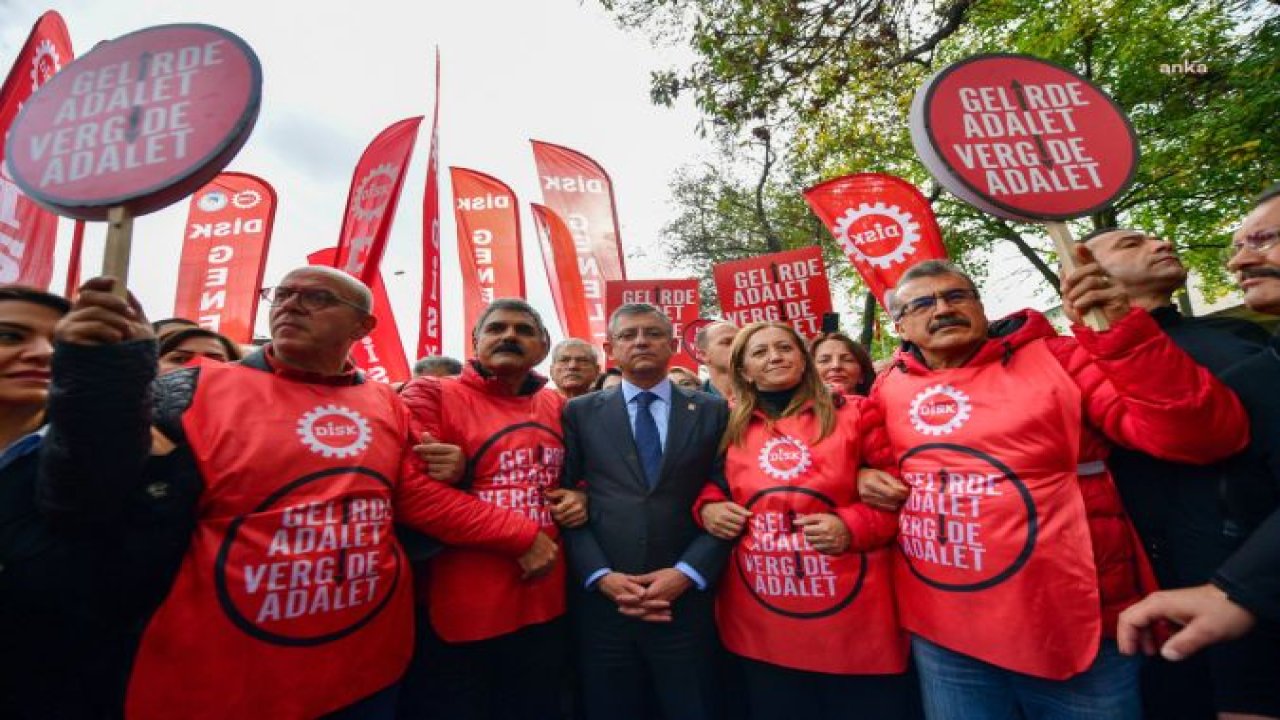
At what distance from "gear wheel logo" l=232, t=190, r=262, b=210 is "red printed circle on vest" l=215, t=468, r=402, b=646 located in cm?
602

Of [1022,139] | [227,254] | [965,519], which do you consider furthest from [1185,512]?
[227,254]

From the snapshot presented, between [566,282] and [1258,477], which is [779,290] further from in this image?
[1258,477]

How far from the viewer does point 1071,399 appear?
76.0 inches

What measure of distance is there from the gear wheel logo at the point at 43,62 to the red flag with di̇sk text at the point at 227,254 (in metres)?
2.61

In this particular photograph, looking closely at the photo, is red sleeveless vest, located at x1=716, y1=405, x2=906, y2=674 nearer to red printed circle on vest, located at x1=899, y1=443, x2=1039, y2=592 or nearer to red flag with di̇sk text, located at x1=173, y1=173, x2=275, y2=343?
red printed circle on vest, located at x1=899, y1=443, x2=1039, y2=592

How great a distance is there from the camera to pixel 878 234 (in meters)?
5.76

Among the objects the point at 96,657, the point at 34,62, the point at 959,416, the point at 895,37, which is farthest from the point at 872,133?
the point at 96,657

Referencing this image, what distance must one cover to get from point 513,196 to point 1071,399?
298 inches

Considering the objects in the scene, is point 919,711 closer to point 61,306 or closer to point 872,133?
point 61,306

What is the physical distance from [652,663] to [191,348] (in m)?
2.97

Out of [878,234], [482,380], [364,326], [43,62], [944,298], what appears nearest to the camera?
[944,298]

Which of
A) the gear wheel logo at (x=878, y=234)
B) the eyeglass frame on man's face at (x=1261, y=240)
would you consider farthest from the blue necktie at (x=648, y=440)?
the gear wheel logo at (x=878, y=234)

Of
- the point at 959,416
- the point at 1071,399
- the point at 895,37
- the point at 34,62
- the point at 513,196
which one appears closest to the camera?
the point at 1071,399

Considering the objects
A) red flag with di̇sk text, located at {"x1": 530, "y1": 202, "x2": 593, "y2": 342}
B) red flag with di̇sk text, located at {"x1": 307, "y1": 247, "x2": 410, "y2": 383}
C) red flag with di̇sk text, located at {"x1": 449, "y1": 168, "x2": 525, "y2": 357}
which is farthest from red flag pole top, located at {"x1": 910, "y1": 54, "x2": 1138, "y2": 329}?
red flag with di̇sk text, located at {"x1": 307, "y1": 247, "x2": 410, "y2": 383}
